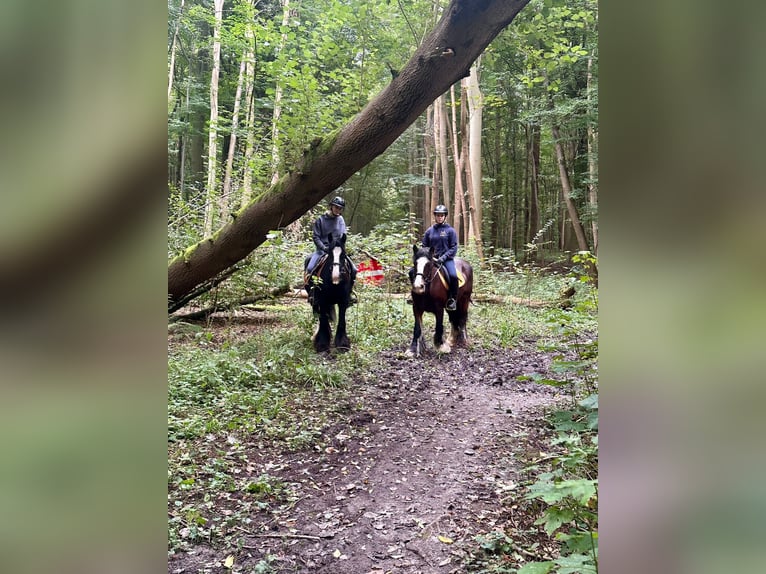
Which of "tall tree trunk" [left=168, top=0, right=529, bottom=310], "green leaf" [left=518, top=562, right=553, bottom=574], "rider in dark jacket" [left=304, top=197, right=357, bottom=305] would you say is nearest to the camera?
"green leaf" [left=518, top=562, right=553, bottom=574]

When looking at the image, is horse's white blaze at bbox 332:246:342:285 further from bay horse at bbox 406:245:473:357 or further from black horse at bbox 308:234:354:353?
bay horse at bbox 406:245:473:357

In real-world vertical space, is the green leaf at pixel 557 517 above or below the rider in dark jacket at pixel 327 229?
below

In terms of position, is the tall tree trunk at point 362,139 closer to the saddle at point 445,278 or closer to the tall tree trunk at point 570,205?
the saddle at point 445,278

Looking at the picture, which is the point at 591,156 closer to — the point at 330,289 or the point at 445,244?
the point at 445,244

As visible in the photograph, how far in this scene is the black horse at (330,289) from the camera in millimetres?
6586

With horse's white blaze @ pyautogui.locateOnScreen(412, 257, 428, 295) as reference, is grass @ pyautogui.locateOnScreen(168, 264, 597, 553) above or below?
below

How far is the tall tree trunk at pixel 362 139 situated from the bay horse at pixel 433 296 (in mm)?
2425

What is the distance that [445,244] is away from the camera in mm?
7781

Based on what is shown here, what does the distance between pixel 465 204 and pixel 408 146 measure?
474 centimetres

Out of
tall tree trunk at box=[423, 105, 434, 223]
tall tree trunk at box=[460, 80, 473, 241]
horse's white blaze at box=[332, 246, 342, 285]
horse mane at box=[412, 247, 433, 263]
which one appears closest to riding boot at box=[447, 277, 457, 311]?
horse mane at box=[412, 247, 433, 263]

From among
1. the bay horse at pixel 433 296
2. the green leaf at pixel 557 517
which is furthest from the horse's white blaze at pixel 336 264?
the green leaf at pixel 557 517

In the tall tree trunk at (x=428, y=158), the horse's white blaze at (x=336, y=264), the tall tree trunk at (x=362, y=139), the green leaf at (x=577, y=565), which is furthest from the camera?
the tall tree trunk at (x=428, y=158)

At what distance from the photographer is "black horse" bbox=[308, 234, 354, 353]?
659 cm
